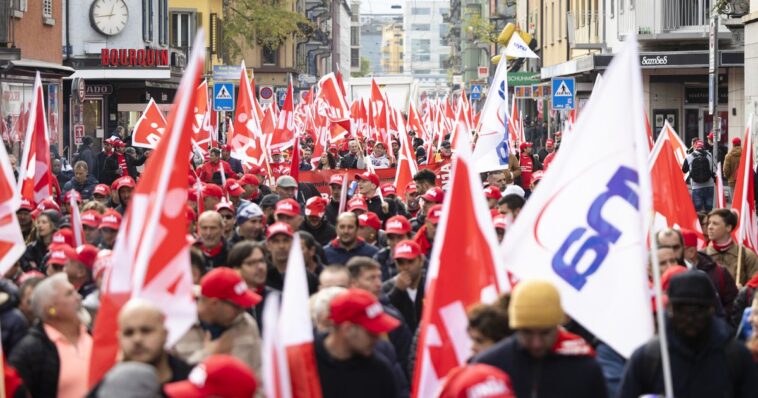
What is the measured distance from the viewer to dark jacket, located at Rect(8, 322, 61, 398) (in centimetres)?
733

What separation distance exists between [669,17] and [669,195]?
2969cm

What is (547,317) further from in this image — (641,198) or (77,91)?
(77,91)

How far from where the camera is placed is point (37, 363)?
24.1 feet

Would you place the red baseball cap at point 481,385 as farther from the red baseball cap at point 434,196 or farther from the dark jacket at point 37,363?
the red baseball cap at point 434,196

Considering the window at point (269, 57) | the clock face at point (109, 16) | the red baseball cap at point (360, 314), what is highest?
the window at point (269, 57)

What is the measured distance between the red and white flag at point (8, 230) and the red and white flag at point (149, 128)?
1171cm

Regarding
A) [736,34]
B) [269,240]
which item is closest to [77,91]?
[736,34]

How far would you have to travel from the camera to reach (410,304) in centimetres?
1019

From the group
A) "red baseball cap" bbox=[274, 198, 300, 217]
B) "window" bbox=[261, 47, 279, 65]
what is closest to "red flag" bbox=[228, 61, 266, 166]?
"red baseball cap" bbox=[274, 198, 300, 217]

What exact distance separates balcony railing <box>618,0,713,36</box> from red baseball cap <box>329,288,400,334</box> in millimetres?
36022

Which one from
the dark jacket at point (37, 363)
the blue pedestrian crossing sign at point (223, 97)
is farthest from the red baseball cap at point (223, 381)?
the blue pedestrian crossing sign at point (223, 97)

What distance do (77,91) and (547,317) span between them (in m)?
28.2

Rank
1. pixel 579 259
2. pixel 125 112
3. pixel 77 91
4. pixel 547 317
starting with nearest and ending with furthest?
pixel 547 317 < pixel 579 259 < pixel 77 91 < pixel 125 112

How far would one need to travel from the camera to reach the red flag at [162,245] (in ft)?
23.5
